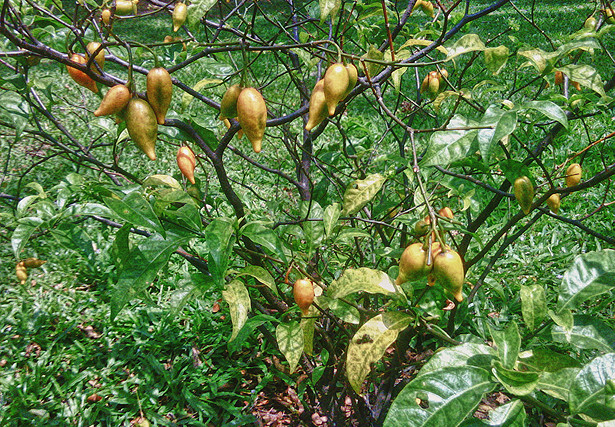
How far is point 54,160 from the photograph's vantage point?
112 inches

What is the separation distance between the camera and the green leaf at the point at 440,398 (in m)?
0.52

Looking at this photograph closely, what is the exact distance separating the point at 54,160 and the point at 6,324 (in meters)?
1.33

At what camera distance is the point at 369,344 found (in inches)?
30.8

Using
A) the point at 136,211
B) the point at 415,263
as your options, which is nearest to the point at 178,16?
the point at 136,211

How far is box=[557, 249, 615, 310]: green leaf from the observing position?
2.50ft

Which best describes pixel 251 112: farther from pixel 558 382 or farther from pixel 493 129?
pixel 558 382

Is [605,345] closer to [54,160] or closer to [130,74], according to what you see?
[130,74]

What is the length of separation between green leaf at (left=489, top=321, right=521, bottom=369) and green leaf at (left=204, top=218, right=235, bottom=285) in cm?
39

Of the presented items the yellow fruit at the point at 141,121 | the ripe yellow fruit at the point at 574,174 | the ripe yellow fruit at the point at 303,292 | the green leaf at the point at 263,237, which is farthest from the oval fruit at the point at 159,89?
the ripe yellow fruit at the point at 574,174

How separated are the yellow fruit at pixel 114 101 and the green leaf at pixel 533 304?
0.69m

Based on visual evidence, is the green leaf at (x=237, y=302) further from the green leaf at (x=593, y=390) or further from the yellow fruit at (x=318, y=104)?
the green leaf at (x=593, y=390)

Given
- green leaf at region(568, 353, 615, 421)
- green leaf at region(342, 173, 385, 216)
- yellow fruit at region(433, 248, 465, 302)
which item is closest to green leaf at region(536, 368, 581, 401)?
green leaf at region(568, 353, 615, 421)

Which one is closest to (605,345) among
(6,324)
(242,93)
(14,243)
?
(242,93)

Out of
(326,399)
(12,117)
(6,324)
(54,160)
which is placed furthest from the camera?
(54,160)
